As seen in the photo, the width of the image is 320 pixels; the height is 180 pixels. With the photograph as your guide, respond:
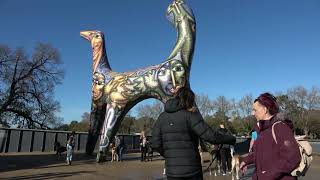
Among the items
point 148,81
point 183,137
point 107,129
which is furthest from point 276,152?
point 107,129

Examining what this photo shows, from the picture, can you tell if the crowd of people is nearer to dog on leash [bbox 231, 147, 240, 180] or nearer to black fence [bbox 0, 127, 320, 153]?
dog on leash [bbox 231, 147, 240, 180]

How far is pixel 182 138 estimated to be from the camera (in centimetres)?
494

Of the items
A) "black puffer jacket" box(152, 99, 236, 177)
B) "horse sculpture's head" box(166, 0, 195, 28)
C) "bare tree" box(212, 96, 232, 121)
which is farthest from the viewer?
"bare tree" box(212, 96, 232, 121)

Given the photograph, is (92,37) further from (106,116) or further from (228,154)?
(228,154)

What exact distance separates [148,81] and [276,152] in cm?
1554

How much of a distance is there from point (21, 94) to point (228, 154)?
31.1 m

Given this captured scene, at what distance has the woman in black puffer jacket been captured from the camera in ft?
15.9

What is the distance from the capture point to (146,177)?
14.6 m

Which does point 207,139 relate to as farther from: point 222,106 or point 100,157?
point 222,106

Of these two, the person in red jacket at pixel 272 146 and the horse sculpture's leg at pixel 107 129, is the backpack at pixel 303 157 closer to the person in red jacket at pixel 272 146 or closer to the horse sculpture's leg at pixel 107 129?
the person in red jacket at pixel 272 146

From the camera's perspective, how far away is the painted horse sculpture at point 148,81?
19078mm

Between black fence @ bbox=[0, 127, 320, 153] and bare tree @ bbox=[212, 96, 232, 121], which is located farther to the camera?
bare tree @ bbox=[212, 96, 232, 121]

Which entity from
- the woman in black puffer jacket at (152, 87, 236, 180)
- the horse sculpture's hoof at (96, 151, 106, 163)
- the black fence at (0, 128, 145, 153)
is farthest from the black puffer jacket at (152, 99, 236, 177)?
the black fence at (0, 128, 145, 153)

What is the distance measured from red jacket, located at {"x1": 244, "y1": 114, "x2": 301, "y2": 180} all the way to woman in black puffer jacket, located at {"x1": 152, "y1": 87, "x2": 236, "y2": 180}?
68cm
